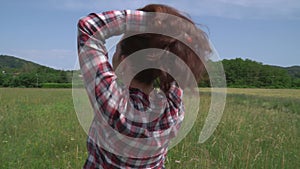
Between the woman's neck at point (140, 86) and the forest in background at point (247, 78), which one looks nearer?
the woman's neck at point (140, 86)

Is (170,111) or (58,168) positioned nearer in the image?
(170,111)

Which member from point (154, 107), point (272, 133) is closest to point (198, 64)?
point (154, 107)

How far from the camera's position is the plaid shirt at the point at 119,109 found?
87 cm

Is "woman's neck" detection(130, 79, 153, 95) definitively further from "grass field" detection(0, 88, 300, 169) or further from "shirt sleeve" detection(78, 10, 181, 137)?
"grass field" detection(0, 88, 300, 169)

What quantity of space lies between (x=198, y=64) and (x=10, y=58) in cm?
10511

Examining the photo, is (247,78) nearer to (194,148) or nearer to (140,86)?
(194,148)

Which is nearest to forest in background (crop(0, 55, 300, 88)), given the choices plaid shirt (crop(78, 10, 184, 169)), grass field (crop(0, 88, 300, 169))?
grass field (crop(0, 88, 300, 169))

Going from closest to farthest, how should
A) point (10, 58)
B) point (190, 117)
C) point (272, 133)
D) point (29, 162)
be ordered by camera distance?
point (190, 117), point (29, 162), point (272, 133), point (10, 58)

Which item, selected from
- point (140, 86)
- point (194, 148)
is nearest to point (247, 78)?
point (194, 148)

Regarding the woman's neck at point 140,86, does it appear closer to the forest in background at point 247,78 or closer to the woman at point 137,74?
the woman at point 137,74

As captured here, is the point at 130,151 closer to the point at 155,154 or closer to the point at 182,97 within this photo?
the point at 155,154

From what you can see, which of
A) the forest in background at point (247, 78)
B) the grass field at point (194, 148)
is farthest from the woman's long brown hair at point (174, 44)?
the forest in background at point (247, 78)

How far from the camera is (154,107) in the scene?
100 cm

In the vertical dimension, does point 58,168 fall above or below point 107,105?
below
